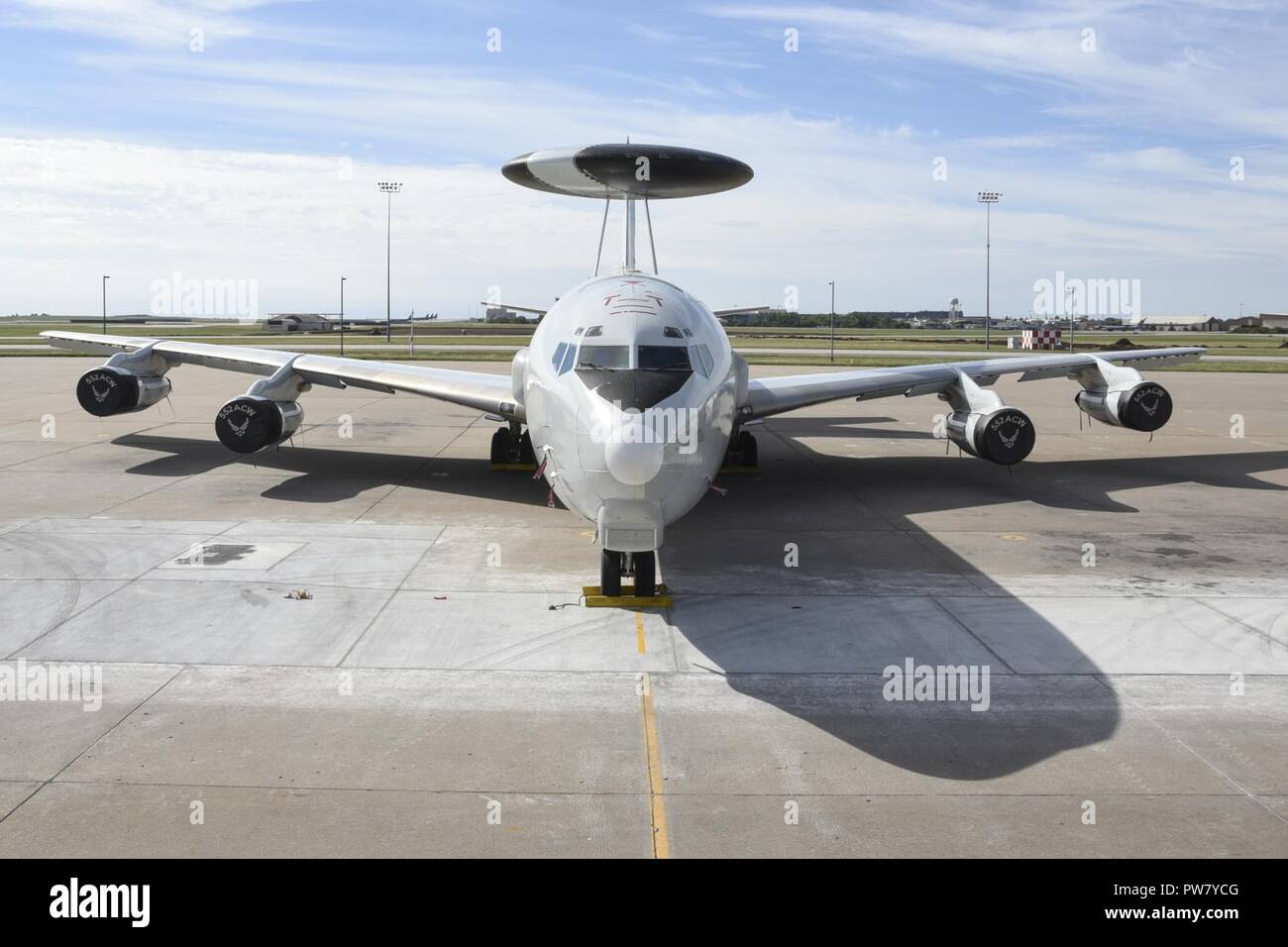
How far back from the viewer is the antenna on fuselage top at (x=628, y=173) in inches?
799

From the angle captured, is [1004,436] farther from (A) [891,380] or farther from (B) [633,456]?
(B) [633,456]

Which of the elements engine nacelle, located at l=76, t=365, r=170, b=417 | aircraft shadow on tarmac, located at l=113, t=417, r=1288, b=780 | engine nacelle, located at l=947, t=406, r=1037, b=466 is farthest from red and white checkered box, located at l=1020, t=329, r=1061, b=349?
engine nacelle, located at l=76, t=365, r=170, b=417

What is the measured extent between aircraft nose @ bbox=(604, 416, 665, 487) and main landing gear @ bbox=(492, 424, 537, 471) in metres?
12.4

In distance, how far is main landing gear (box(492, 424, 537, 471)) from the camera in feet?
77.7

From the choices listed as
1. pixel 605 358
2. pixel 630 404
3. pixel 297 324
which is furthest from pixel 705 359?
pixel 297 324

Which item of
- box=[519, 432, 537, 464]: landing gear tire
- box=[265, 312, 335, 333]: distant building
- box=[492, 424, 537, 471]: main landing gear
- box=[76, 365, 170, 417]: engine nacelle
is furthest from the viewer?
box=[265, 312, 335, 333]: distant building

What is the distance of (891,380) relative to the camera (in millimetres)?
23156

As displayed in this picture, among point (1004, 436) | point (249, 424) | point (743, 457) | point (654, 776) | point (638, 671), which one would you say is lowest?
point (654, 776)

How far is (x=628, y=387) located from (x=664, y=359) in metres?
0.99

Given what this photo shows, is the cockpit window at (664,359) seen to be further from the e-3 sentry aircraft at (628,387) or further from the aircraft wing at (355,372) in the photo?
the aircraft wing at (355,372)

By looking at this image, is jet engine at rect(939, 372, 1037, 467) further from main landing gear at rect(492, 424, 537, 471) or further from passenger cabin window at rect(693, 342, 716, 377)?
passenger cabin window at rect(693, 342, 716, 377)

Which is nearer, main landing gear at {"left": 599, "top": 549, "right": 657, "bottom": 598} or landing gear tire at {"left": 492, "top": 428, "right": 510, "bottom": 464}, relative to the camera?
main landing gear at {"left": 599, "top": 549, "right": 657, "bottom": 598}

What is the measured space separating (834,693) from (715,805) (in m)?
2.84

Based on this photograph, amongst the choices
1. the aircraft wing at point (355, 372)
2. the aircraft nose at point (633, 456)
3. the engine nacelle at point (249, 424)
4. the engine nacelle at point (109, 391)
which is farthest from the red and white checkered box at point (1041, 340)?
the aircraft nose at point (633, 456)
